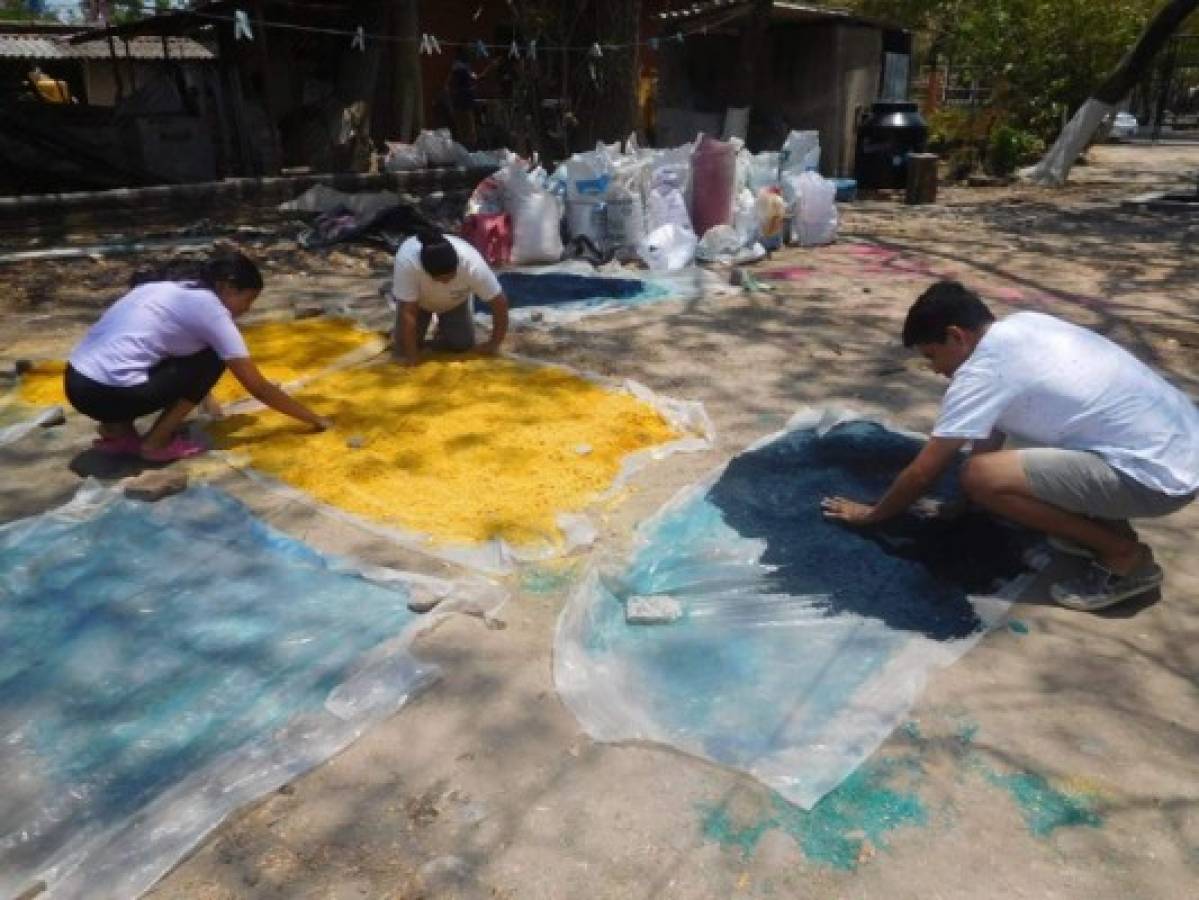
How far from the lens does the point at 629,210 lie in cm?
Result: 654

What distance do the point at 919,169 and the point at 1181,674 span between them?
9.23 meters

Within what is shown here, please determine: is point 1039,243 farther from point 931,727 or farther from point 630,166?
point 931,727

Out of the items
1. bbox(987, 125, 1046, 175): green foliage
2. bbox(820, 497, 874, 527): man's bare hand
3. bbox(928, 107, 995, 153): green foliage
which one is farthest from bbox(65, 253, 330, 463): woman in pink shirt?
bbox(928, 107, 995, 153): green foliage

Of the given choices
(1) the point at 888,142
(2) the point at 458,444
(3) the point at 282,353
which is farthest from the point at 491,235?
(1) the point at 888,142

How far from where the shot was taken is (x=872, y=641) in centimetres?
227

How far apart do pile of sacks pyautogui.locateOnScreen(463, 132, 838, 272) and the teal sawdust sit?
5030 millimetres

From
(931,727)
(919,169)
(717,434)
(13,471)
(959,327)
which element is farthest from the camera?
(919,169)

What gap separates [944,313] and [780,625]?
0.91 meters

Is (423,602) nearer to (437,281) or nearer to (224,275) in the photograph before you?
(224,275)

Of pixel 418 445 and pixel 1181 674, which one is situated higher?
pixel 418 445

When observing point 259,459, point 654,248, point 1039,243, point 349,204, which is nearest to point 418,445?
point 259,459

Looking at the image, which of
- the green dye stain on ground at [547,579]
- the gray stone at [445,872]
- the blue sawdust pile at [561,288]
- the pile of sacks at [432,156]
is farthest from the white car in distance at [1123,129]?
the gray stone at [445,872]

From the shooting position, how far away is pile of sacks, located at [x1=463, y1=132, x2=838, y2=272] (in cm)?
647

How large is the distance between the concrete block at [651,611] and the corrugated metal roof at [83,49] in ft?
47.0
